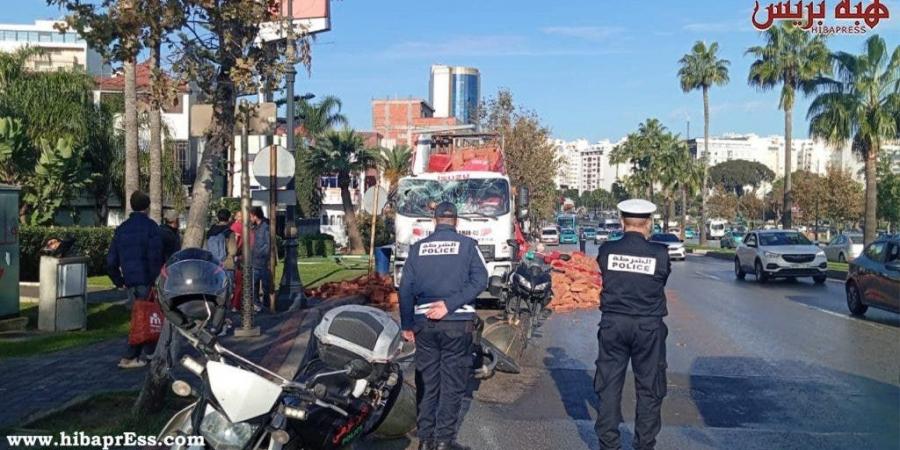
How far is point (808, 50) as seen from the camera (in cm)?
4503

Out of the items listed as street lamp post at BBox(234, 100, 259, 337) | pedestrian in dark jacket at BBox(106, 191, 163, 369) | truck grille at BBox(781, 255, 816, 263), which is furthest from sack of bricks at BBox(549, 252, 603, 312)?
pedestrian in dark jacket at BBox(106, 191, 163, 369)

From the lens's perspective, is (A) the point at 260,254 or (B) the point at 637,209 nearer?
(B) the point at 637,209

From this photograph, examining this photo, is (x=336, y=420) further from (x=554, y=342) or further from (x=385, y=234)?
(x=385, y=234)

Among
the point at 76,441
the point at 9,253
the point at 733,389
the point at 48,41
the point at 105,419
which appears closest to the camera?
the point at 76,441

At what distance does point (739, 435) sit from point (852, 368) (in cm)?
411

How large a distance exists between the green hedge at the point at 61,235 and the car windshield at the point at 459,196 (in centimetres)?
854

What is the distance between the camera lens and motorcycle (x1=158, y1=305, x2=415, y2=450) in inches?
156

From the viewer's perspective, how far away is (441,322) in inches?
257

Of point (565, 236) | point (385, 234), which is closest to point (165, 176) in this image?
point (385, 234)

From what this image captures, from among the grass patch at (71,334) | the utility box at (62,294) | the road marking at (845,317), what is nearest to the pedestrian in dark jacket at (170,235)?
the utility box at (62,294)

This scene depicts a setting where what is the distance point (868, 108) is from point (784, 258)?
11.9 metres

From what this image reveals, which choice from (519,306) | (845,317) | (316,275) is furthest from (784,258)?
(519,306)

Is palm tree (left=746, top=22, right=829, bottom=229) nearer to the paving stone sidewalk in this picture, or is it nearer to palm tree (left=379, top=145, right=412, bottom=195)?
palm tree (left=379, top=145, right=412, bottom=195)

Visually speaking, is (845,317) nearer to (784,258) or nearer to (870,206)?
(784,258)
